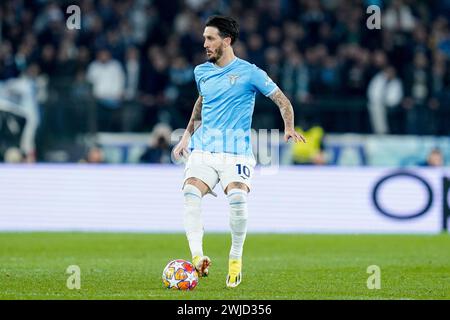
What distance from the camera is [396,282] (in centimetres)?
1149

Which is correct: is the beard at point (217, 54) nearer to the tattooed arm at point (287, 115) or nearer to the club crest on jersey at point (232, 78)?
the club crest on jersey at point (232, 78)

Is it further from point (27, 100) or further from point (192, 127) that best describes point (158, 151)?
point (192, 127)

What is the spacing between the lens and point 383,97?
22.9 metres

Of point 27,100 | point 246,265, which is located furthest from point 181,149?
point 27,100

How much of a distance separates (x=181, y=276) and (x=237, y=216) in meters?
0.80

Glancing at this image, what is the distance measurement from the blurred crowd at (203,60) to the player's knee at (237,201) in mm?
10878

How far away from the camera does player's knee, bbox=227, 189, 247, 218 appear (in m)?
10.7

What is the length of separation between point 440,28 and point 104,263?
13132 mm

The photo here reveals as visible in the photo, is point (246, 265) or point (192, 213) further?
point (246, 265)

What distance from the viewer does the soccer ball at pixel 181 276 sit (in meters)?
10.4


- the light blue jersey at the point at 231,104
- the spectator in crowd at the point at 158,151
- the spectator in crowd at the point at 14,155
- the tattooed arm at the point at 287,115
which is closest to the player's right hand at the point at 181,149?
the light blue jersey at the point at 231,104

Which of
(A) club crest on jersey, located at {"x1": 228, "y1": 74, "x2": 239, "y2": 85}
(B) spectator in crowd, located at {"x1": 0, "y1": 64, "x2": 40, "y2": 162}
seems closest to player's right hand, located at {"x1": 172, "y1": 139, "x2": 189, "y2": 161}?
(A) club crest on jersey, located at {"x1": 228, "y1": 74, "x2": 239, "y2": 85}
